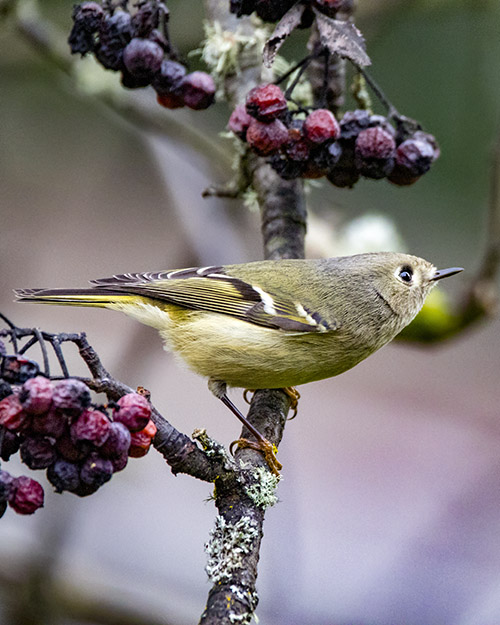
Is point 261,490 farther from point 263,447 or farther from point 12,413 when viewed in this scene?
point 12,413

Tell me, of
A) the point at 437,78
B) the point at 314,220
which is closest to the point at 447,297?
the point at 314,220

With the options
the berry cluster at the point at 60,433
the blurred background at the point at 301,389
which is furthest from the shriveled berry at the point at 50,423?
the blurred background at the point at 301,389

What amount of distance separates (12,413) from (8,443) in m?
0.08

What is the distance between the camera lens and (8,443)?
1.23 metres

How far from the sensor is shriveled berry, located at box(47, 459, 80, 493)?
48.4 inches

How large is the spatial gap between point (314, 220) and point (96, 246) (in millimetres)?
2390

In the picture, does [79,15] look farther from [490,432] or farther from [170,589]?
[490,432]

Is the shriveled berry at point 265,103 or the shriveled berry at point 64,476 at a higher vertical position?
the shriveled berry at point 265,103

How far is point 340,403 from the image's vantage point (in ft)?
14.6

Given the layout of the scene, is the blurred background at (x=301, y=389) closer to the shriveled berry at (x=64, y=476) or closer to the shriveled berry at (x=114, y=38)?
the shriveled berry at (x=114, y=38)

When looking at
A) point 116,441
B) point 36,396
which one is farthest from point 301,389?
point 36,396

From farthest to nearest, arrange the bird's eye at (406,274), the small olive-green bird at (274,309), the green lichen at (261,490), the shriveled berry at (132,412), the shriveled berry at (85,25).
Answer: the bird's eye at (406,274), the small olive-green bird at (274,309), the shriveled berry at (85,25), the green lichen at (261,490), the shriveled berry at (132,412)

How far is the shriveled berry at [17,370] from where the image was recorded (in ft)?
3.98

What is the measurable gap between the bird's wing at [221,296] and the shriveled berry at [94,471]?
106cm
